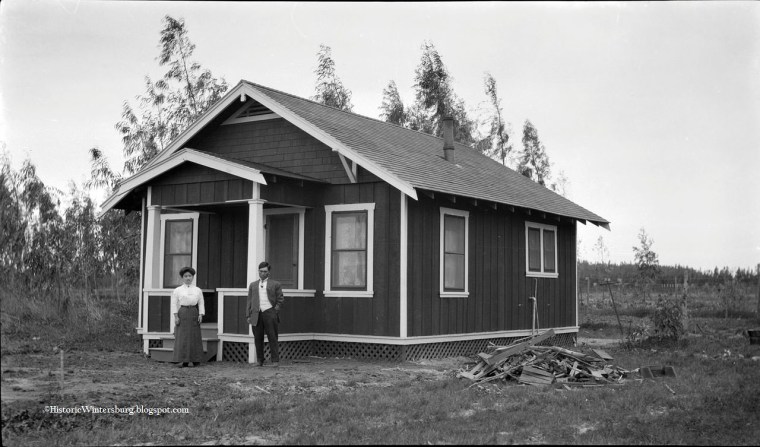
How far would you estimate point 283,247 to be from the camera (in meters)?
17.0

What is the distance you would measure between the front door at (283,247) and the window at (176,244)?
1.78m

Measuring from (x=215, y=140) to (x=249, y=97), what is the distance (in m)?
1.32

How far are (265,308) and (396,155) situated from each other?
4.66m

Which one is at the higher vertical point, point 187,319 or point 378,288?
point 378,288

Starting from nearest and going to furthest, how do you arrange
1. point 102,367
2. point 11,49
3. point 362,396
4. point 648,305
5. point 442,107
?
point 11,49 → point 362,396 → point 102,367 → point 648,305 → point 442,107

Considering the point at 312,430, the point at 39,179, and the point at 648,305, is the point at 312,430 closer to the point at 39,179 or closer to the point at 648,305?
the point at 39,179

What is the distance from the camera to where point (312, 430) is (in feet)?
28.3

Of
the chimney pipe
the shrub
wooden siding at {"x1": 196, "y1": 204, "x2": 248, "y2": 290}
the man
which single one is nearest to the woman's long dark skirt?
the man

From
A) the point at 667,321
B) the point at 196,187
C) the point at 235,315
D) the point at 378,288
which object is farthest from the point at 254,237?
the point at 667,321

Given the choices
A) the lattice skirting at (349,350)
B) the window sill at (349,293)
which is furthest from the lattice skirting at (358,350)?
the window sill at (349,293)

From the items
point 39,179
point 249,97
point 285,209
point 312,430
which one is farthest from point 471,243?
point 39,179

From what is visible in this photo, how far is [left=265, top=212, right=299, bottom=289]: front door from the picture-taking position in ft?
55.2

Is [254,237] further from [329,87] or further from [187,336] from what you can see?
[329,87]

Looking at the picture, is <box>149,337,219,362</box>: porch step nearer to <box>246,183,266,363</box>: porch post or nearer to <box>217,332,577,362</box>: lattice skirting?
<box>217,332,577,362</box>: lattice skirting
